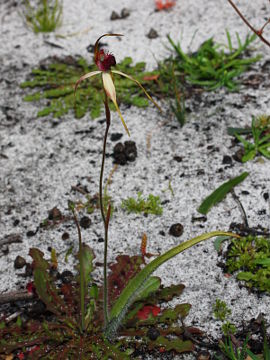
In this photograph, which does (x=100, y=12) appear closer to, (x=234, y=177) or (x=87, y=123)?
(x=87, y=123)

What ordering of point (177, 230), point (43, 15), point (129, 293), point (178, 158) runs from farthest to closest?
point (43, 15) → point (178, 158) → point (177, 230) → point (129, 293)

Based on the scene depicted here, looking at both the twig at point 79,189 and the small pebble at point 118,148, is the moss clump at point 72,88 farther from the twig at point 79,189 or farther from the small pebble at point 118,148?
the twig at point 79,189

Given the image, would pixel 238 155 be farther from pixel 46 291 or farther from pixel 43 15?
pixel 43 15

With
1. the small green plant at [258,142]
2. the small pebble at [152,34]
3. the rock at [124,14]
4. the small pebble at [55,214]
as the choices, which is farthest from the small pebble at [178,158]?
the rock at [124,14]

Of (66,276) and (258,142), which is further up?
(258,142)

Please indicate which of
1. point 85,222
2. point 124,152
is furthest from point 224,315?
point 124,152

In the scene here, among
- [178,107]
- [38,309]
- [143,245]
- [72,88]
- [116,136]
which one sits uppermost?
[72,88]

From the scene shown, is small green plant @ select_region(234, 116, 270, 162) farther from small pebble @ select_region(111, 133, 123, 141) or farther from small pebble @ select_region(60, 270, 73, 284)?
small pebble @ select_region(60, 270, 73, 284)
